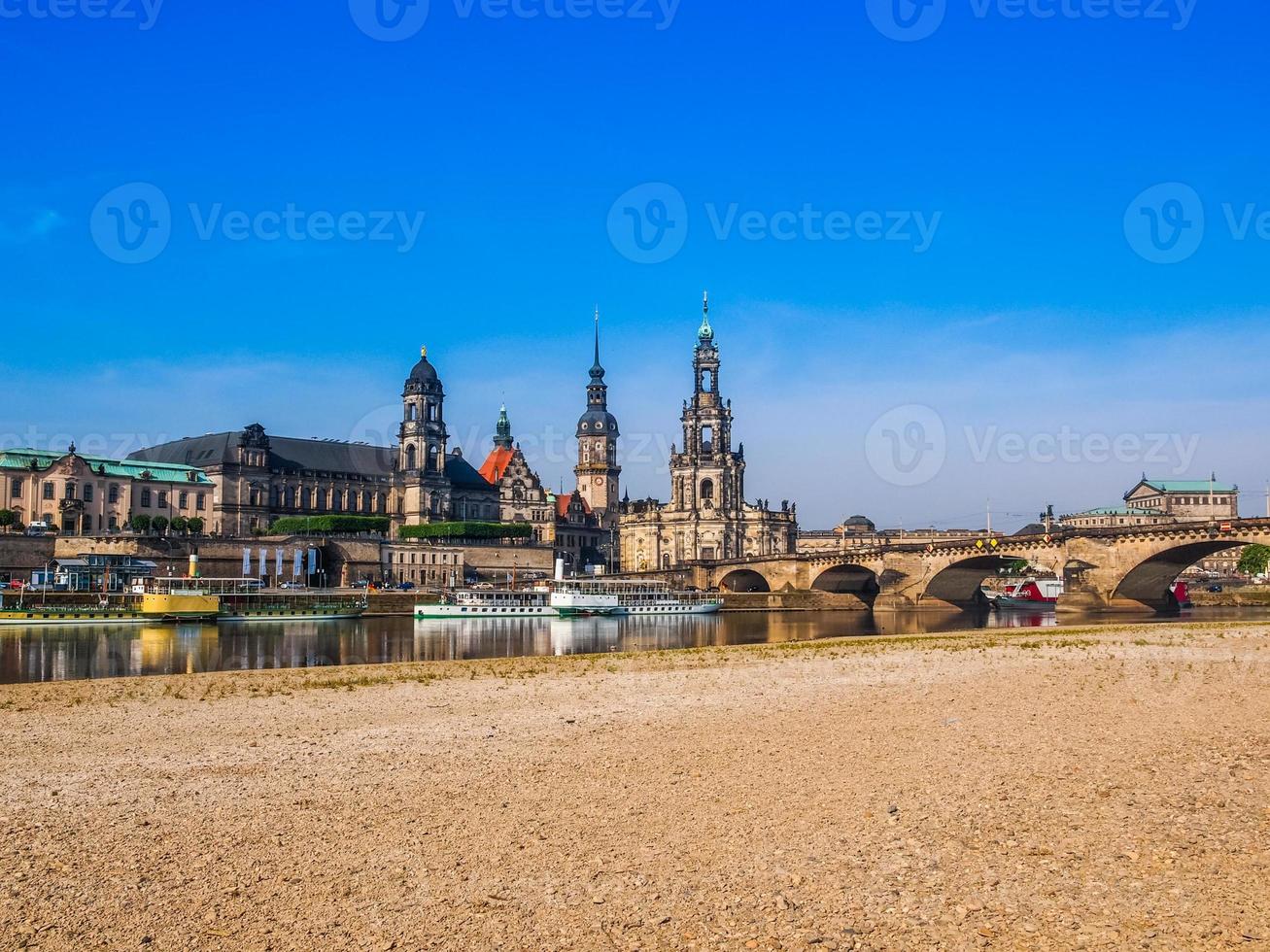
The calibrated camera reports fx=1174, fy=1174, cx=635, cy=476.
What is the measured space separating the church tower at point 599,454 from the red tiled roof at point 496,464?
31.5 ft

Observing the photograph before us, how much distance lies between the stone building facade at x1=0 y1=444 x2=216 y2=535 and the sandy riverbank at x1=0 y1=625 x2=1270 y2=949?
8385 centimetres

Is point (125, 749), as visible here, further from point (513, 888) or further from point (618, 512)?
point (618, 512)

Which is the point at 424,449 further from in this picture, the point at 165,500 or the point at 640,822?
the point at 640,822

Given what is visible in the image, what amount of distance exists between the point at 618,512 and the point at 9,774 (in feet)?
443

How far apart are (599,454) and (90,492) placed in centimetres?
6507

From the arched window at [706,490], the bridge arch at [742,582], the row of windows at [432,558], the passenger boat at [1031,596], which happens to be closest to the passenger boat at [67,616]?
the row of windows at [432,558]

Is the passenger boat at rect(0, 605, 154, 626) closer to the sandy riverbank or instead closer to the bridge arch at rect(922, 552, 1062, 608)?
the sandy riverbank

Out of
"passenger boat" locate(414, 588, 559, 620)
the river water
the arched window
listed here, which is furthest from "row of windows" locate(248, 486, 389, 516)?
the river water

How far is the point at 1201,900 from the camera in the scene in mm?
9945

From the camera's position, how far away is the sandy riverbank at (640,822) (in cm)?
976

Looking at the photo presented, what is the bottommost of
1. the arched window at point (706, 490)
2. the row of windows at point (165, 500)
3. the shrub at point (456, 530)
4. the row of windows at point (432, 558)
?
the row of windows at point (432, 558)

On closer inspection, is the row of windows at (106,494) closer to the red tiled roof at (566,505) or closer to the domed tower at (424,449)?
the domed tower at (424,449)

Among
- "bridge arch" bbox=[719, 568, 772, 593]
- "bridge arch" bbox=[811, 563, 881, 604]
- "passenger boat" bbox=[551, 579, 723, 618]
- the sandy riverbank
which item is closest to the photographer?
the sandy riverbank

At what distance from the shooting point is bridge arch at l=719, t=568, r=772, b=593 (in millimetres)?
108500
